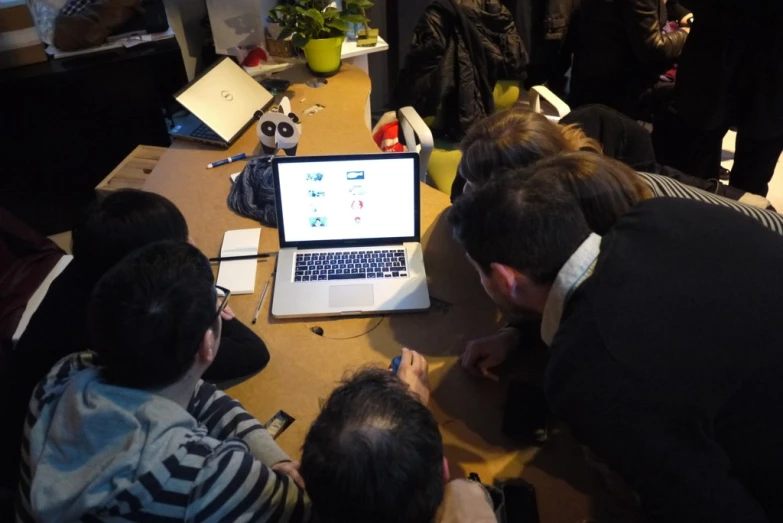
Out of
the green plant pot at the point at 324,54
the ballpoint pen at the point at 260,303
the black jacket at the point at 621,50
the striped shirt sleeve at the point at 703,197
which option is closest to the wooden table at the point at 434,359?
the ballpoint pen at the point at 260,303

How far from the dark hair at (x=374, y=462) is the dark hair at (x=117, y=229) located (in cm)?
65

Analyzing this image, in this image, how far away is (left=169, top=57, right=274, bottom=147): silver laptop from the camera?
2.02m

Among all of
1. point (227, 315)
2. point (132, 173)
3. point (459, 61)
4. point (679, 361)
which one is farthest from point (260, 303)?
point (459, 61)

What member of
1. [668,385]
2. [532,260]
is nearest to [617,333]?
[668,385]

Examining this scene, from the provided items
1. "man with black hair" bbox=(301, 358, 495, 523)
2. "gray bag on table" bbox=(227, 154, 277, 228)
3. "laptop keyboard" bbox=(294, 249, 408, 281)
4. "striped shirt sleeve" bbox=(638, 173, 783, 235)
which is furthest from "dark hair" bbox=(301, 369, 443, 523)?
"gray bag on table" bbox=(227, 154, 277, 228)

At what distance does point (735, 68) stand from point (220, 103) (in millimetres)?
1970

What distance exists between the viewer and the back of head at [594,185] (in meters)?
1.10

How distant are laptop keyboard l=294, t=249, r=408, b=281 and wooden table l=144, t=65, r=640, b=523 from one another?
85 mm

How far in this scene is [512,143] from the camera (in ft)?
4.48

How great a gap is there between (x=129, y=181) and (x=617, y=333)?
6.47 ft

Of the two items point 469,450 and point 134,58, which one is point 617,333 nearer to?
point 469,450

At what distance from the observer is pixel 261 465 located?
92 cm

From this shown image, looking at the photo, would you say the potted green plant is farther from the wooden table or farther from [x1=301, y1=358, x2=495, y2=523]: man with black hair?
[x1=301, y1=358, x2=495, y2=523]: man with black hair

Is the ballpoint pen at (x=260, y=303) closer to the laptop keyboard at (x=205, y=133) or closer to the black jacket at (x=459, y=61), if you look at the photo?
the laptop keyboard at (x=205, y=133)
